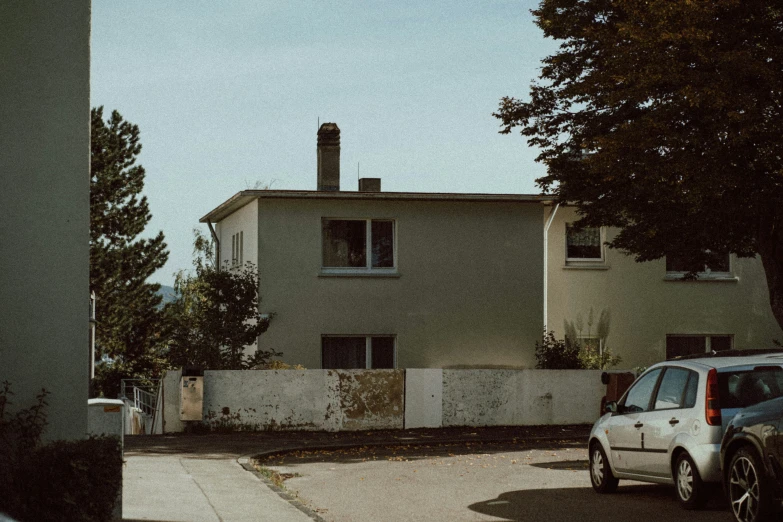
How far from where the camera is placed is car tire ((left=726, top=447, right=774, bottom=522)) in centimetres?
981

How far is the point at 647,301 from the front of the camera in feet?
111

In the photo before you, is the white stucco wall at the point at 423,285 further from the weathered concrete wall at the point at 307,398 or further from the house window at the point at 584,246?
the weathered concrete wall at the point at 307,398

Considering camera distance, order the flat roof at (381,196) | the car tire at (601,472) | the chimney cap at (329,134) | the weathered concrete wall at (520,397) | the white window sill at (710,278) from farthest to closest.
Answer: the white window sill at (710,278), the chimney cap at (329,134), the flat roof at (381,196), the weathered concrete wall at (520,397), the car tire at (601,472)

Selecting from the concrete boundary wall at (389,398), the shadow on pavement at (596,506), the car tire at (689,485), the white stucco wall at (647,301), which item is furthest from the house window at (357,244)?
the car tire at (689,485)

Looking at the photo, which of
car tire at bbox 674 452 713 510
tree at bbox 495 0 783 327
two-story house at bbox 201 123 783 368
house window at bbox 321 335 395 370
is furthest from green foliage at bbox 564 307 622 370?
car tire at bbox 674 452 713 510

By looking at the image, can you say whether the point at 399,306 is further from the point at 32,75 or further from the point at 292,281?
the point at 32,75

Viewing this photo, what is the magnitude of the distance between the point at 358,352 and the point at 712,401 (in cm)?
2043

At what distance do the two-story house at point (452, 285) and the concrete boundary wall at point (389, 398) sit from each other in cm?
572

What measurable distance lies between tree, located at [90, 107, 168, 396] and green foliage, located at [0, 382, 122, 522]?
51074 mm

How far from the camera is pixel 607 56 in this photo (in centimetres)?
2388

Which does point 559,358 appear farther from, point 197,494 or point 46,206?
point 46,206

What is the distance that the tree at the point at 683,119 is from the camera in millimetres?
21250

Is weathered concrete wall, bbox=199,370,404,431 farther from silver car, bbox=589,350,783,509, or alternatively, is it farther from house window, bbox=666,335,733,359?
house window, bbox=666,335,733,359

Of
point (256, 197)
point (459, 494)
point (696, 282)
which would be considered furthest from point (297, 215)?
point (459, 494)
